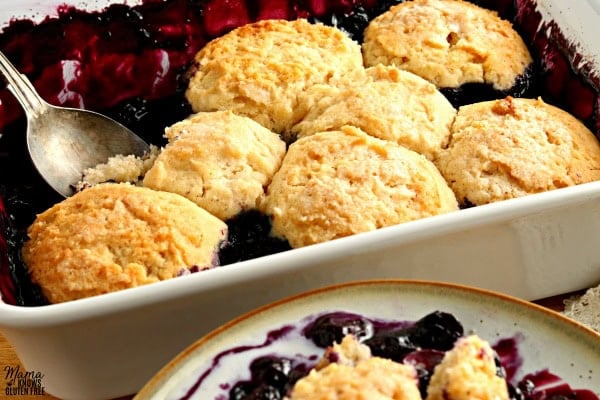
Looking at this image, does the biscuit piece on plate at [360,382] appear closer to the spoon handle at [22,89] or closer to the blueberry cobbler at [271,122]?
the blueberry cobbler at [271,122]

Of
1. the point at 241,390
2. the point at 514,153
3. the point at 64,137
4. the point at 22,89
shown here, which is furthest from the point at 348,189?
the point at 22,89

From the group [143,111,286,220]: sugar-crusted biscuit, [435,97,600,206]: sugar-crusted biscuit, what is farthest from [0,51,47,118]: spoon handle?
[435,97,600,206]: sugar-crusted biscuit

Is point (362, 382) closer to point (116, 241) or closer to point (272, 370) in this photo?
point (272, 370)

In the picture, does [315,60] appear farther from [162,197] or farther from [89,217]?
[89,217]

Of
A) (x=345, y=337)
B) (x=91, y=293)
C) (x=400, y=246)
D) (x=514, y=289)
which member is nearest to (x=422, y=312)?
(x=345, y=337)

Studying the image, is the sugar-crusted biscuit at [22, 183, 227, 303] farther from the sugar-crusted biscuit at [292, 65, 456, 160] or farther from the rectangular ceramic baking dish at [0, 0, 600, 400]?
the sugar-crusted biscuit at [292, 65, 456, 160]

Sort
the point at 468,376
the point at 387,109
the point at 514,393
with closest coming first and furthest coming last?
the point at 468,376
the point at 514,393
the point at 387,109
